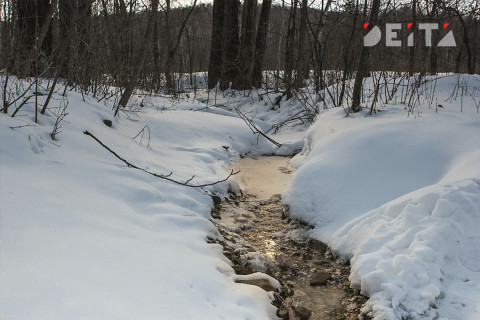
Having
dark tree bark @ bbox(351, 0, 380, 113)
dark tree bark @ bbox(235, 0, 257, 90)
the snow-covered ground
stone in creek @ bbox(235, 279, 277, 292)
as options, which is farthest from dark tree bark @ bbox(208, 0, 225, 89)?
stone in creek @ bbox(235, 279, 277, 292)

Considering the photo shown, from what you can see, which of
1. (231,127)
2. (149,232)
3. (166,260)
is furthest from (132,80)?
(166,260)

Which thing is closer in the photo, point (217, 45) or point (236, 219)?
point (236, 219)

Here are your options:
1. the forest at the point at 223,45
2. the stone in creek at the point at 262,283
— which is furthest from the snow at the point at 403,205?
the forest at the point at 223,45

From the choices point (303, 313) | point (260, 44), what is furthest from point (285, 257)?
point (260, 44)

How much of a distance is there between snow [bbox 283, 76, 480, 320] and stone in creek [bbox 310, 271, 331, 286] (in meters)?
0.21

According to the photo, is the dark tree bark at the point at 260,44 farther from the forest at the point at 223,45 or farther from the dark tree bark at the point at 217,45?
the dark tree bark at the point at 217,45

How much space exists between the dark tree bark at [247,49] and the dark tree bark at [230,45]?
7.7 inches

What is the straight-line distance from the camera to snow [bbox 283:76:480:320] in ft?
8.02

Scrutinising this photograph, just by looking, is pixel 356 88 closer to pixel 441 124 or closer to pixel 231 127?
pixel 441 124

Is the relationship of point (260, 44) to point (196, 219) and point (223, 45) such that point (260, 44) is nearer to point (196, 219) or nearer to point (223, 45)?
point (223, 45)

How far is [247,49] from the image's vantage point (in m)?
11.4

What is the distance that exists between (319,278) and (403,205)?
0.91m

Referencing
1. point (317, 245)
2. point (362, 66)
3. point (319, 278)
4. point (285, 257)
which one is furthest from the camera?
point (362, 66)

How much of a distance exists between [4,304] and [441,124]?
14.3 feet
